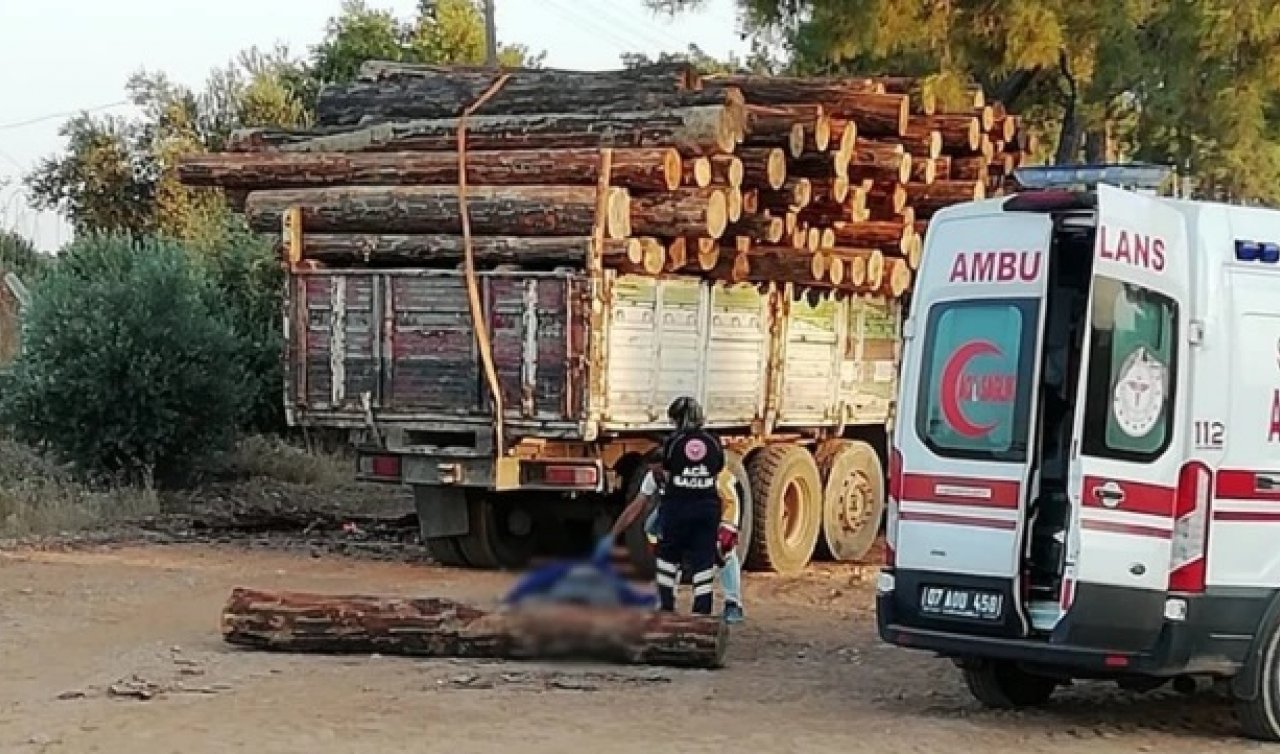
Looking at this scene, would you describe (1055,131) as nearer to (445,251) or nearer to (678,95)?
(678,95)

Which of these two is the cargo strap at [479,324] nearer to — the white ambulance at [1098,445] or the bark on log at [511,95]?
the bark on log at [511,95]

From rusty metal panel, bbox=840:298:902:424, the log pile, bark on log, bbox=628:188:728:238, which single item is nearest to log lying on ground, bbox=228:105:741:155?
the log pile

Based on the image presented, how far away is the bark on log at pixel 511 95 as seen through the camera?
15375 mm

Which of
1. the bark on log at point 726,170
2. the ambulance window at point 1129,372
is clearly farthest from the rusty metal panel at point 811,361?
the ambulance window at point 1129,372

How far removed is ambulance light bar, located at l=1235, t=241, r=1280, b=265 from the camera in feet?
30.9

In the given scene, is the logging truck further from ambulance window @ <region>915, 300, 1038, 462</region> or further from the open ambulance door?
the open ambulance door

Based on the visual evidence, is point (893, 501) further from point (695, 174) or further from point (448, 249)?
point (448, 249)

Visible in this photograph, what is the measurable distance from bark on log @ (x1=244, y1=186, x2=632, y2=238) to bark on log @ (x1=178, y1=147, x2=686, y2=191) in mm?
129

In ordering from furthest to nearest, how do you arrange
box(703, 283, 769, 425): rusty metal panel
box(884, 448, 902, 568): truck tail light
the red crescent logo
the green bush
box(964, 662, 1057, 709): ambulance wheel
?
the green bush, box(703, 283, 769, 425): rusty metal panel, box(964, 662, 1057, 709): ambulance wheel, box(884, 448, 902, 568): truck tail light, the red crescent logo

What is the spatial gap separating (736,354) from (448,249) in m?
2.55

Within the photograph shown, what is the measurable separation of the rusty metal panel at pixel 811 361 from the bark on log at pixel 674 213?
221 cm

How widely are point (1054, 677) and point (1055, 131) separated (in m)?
14.6

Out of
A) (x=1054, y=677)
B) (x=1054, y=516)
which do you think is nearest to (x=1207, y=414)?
(x=1054, y=516)

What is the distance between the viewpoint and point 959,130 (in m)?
18.0
